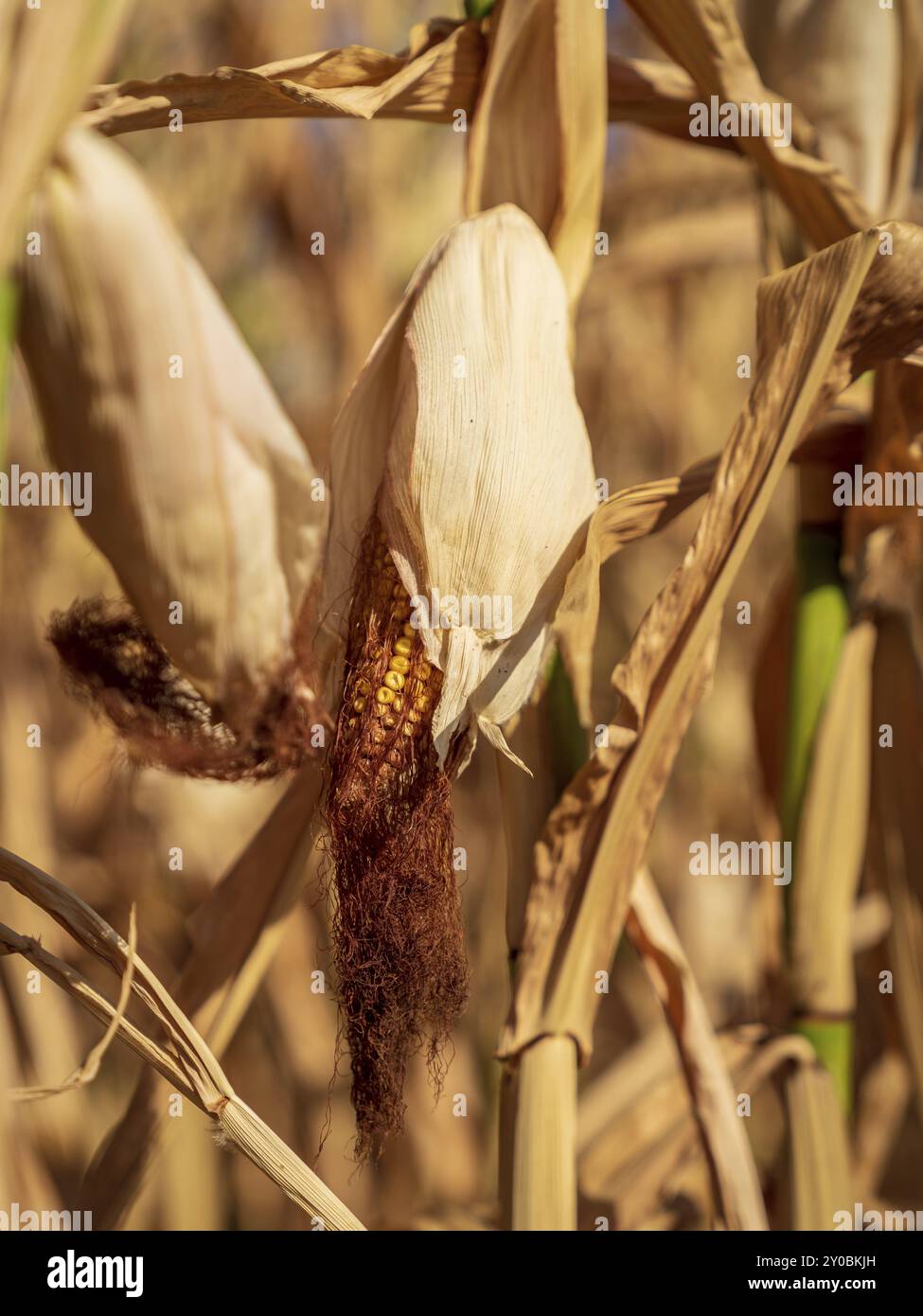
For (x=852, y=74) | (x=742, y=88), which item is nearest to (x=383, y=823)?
(x=742, y=88)

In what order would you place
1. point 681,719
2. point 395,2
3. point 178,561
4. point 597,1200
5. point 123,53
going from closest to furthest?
1. point 178,561
2. point 681,719
3. point 597,1200
4. point 123,53
5. point 395,2

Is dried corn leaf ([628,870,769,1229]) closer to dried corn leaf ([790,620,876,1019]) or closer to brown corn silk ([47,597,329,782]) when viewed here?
dried corn leaf ([790,620,876,1019])

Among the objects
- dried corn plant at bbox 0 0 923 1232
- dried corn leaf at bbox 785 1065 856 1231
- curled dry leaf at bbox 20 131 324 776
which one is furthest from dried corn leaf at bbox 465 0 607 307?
dried corn leaf at bbox 785 1065 856 1231

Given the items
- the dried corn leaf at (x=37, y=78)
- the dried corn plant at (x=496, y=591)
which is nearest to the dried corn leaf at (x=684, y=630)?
the dried corn plant at (x=496, y=591)

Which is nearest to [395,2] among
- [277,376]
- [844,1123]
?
[277,376]

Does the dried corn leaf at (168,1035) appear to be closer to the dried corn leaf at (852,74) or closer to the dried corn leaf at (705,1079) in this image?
the dried corn leaf at (705,1079)

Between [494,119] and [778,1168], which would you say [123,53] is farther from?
[778,1168]

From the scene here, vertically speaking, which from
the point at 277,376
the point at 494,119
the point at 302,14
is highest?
the point at 302,14
